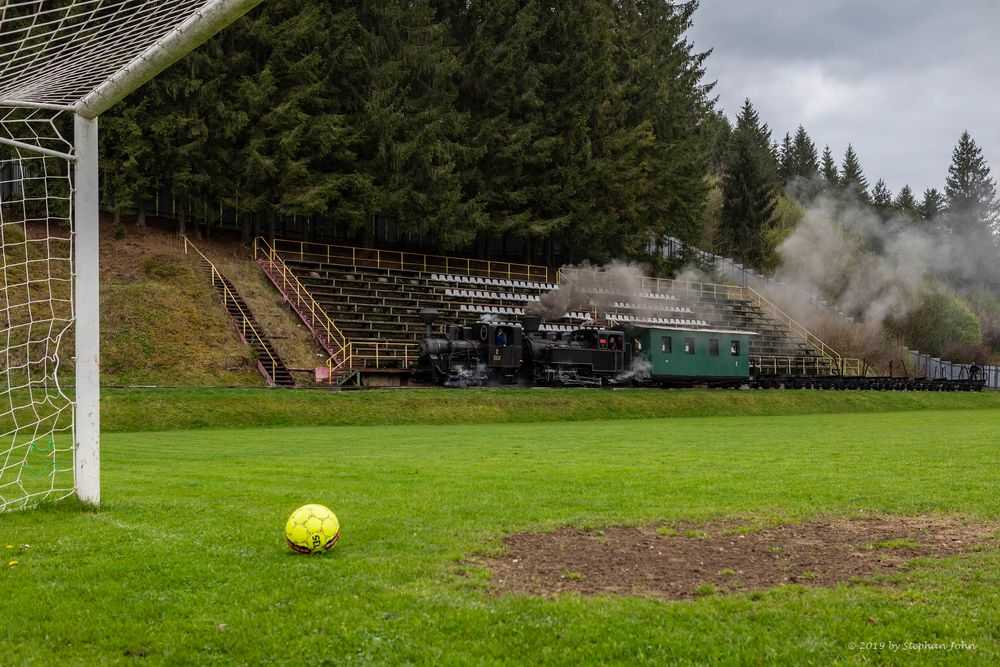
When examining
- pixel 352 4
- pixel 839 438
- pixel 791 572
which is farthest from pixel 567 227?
pixel 791 572

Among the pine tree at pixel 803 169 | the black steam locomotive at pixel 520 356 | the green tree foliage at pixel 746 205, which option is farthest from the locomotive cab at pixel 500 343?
the pine tree at pixel 803 169

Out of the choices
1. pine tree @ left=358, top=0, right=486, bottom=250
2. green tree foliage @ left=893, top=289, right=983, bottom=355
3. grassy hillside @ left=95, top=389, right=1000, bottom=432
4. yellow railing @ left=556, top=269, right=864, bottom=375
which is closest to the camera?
grassy hillside @ left=95, top=389, right=1000, bottom=432

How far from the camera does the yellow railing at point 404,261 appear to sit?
1599 inches

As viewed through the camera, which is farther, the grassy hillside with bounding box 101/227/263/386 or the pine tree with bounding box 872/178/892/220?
the pine tree with bounding box 872/178/892/220

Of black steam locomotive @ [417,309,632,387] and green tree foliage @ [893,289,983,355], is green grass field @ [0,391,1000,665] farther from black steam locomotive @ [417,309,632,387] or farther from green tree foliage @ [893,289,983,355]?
green tree foliage @ [893,289,983,355]

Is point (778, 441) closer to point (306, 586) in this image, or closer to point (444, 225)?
point (306, 586)

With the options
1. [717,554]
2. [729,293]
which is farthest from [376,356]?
[729,293]

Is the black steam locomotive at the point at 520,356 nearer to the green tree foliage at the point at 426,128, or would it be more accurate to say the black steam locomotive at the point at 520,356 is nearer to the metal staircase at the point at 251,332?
the metal staircase at the point at 251,332

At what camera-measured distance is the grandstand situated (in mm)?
33875

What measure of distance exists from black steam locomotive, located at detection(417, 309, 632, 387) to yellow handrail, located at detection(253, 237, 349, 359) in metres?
3.76

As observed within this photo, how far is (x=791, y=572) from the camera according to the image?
587 centimetres

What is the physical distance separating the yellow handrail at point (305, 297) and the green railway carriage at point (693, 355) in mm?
12591

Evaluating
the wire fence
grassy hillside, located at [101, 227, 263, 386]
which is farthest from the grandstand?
the wire fence

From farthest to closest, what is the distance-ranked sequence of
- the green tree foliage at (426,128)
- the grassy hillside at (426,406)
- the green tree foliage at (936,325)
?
the green tree foliage at (936,325)
the green tree foliage at (426,128)
the grassy hillside at (426,406)
